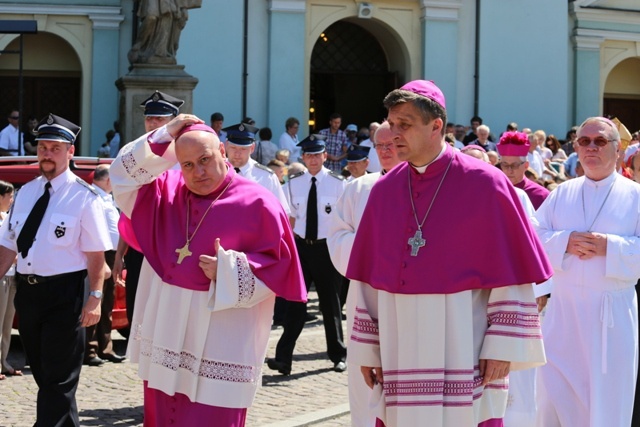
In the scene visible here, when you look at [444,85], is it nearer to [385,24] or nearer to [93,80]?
[385,24]

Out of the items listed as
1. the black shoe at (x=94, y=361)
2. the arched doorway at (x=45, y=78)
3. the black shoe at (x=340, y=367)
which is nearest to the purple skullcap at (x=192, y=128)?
the black shoe at (x=340, y=367)

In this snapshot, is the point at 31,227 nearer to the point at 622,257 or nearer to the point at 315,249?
the point at 622,257

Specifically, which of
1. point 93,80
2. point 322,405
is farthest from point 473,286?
point 93,80

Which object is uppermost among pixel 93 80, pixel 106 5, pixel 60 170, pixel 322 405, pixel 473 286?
pixel 106 5

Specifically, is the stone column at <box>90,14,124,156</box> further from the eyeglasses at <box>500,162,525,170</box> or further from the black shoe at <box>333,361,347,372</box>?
the eyeglasses at <box>500,162,525,170</box>

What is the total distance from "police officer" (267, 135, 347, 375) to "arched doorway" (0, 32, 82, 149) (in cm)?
1316

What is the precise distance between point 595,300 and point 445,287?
7.30 ft

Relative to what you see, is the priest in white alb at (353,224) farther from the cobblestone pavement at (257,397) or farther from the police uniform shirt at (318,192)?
the police uniform shirt at (318,192)

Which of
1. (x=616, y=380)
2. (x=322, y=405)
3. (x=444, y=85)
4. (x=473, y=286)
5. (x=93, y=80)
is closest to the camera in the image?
(x=473, y=286)

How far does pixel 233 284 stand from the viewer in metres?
6.00

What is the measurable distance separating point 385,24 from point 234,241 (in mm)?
20009

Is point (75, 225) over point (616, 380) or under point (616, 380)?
over

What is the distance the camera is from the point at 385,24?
2573 cm

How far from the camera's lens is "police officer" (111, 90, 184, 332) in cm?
820
